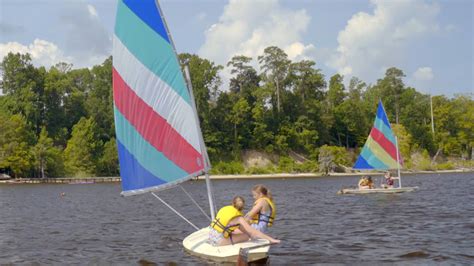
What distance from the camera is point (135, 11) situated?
1462 cm

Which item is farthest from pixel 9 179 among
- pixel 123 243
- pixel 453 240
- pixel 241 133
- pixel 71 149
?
pixel 453 240

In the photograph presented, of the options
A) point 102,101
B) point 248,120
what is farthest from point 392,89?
point 102,101

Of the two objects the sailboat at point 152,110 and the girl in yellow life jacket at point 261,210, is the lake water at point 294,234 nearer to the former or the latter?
A: the girl in yellow life jacket at point 261,210

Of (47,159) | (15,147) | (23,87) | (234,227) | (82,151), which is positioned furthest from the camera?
(23,87)

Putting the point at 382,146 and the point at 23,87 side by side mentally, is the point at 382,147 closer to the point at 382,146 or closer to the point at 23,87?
the point at 382,146

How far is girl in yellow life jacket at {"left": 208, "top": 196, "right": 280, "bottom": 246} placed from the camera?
13.3m

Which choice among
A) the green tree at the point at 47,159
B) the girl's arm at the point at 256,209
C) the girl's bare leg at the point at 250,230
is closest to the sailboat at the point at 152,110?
the girl's arm at the point at 256,209

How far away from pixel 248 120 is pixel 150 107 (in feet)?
297

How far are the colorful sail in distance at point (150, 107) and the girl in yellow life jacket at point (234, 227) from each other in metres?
1.71

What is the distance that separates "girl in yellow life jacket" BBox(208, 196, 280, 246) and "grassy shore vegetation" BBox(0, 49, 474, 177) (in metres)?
75.7

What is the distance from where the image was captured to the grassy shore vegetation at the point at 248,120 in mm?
89188

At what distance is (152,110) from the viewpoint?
14953mm

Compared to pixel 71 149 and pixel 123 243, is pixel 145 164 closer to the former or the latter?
pixel 123 243

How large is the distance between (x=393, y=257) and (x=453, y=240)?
3674mm
